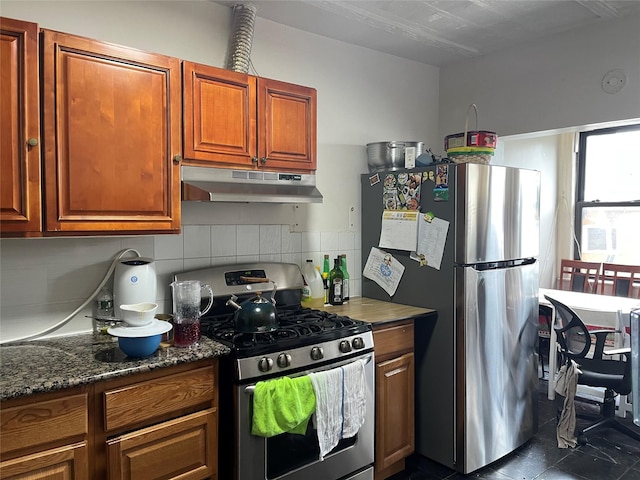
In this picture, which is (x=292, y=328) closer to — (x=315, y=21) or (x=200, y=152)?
(x=200, y=152)

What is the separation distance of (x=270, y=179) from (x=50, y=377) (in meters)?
1.26

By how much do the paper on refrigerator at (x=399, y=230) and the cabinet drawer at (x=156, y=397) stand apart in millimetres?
1436

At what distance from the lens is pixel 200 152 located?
215 centimetres

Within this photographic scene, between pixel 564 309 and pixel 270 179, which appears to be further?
pixel 564 309

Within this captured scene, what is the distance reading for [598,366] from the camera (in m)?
3.02

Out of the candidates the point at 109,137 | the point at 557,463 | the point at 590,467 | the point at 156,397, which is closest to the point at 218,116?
the point at 109,137

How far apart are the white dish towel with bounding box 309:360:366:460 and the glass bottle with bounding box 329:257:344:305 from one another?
668 millimetres

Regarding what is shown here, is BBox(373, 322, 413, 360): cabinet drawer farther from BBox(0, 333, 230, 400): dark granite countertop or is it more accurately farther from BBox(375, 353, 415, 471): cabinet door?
BBox(0, 333, 230, 400): dark granite countertop

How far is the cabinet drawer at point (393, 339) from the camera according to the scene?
2504 mm

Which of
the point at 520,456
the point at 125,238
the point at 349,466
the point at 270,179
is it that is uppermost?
the point at 270,179

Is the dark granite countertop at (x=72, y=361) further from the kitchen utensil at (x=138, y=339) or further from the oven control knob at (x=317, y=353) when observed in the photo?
the oven control knob at (x=317, y=353)

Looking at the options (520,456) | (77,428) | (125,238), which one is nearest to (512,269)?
(520,456)

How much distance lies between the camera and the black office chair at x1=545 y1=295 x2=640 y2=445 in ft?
9.59

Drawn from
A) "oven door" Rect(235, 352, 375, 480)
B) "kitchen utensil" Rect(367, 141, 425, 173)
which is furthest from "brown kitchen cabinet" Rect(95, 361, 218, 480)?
"kitchen utensil" Rect(367, 141, 425, 173)
